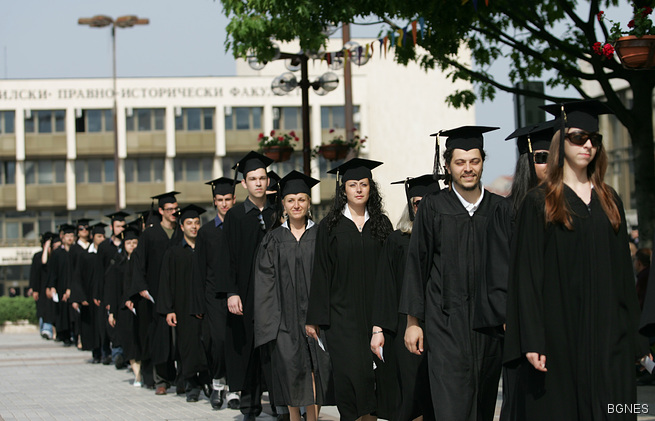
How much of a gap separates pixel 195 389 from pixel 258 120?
50.0 m

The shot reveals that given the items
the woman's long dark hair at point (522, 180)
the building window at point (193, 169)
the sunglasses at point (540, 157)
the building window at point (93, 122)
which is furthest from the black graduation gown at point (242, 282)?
the building window at point (93, 122)

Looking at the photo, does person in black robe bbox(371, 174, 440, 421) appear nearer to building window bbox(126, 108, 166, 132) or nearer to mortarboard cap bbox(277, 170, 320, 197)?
mortarboard cap bbox(277, 170, 320, 197)

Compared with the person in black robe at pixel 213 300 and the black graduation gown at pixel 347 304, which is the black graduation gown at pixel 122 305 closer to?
the person in black robe at pixel 213 300

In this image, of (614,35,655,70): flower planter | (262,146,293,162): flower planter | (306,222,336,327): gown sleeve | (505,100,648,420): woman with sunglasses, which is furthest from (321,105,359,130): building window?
(505,100,648,420): woman with sunglasses

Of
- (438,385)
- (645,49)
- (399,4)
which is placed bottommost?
(438,385)

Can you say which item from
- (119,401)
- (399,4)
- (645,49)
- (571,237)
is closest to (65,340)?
(119,401)

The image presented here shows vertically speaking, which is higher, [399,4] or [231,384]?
[399,4]

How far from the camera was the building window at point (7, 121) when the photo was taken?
6109 centimetres

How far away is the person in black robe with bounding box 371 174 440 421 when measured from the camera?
776 cm

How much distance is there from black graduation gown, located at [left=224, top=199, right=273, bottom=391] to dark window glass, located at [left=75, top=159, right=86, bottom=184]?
53.1 metres

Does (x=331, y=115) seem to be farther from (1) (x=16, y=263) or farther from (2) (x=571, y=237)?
(2) (x=571, y=237)

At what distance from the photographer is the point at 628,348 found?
18.0ft

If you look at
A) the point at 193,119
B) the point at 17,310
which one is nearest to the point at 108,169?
the point at 193,119

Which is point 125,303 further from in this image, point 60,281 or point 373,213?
point 60,281
